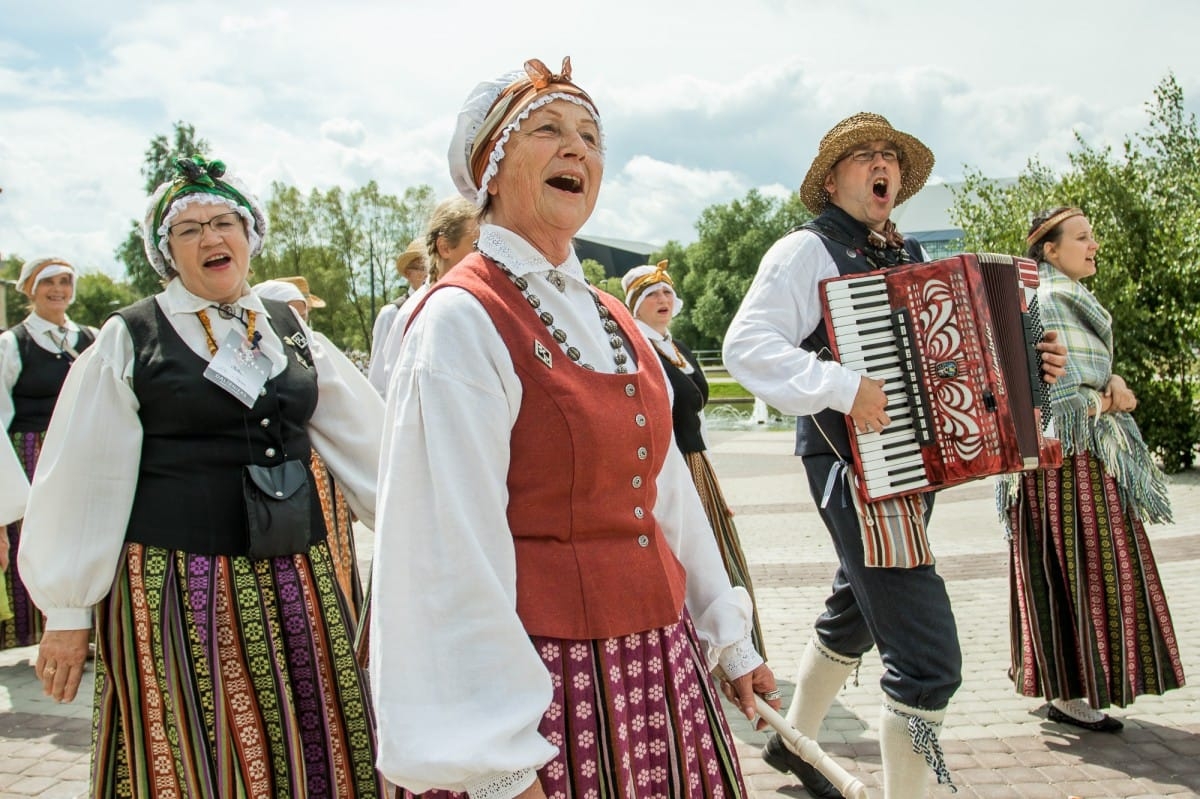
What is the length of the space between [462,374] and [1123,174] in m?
12.1

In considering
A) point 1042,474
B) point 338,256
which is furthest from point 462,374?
point 338,256

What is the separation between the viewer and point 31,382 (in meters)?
5.88

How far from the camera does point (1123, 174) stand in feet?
38.2

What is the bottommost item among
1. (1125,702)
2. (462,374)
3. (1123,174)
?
(1125,702)

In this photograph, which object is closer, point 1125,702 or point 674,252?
point 1125,702

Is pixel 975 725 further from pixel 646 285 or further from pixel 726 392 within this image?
pixel 726 392

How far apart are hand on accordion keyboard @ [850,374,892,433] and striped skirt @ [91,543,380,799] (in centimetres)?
166

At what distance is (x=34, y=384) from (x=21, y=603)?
50.7 inches

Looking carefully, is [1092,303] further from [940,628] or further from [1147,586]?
[940,628]

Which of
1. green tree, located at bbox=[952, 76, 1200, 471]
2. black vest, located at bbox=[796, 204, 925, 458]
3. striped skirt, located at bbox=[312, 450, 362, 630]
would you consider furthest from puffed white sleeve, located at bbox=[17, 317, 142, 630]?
green tree, located at bbox=[952, 76, 1200, 471]

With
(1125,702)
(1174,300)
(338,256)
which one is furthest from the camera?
(338,256)

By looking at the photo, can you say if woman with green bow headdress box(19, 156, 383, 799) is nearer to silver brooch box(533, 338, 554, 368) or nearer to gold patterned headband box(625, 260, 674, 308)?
silver brooch box(533, 338, 554, 368)

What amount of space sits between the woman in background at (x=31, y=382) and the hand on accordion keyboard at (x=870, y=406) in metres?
4.85

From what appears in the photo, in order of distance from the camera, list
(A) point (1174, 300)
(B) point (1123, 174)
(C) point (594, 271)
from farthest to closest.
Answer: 1. (C) point (594, 271)
2. (B) point (1123, 174)
3. (A) point (1174, 300)
